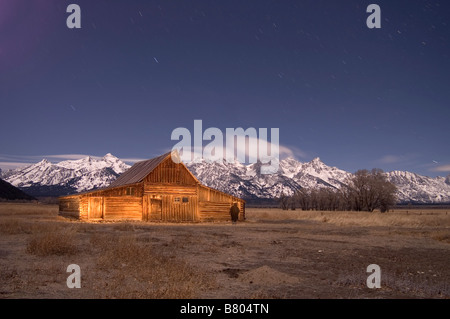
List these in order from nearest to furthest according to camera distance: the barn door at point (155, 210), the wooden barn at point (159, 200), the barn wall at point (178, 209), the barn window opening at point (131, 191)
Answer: the wooden barn at point (159, 200)
the barn window opening at point (131, 191)
the barn door at point (155, 210)
the barn wall at point (178, 209)

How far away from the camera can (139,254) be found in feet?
44.7

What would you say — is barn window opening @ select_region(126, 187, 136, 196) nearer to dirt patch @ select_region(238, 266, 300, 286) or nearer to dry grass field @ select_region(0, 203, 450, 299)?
dry grass field @ select_region(0, 203, 450, 299)

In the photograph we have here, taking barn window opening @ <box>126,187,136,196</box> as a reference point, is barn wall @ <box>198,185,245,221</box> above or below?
below

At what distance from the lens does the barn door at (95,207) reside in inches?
1487

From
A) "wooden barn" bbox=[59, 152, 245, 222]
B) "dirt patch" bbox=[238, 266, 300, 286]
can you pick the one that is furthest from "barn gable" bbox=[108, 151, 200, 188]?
"dirt patch" bbox=[238, 266, 300, 286]

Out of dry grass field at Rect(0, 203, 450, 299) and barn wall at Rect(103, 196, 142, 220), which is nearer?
dry grass field at Rect(0, 203, 450, 299)

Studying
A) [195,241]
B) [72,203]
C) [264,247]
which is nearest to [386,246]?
[264,247]

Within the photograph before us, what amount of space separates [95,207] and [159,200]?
256 inches

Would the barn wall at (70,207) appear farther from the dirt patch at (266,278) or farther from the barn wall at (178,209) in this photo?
the dirt patch at (266,278)

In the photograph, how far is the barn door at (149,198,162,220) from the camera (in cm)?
4047

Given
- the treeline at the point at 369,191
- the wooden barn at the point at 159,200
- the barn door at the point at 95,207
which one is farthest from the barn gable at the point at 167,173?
the treeline at the point at 369,191

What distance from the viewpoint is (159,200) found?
41000 millimetres
